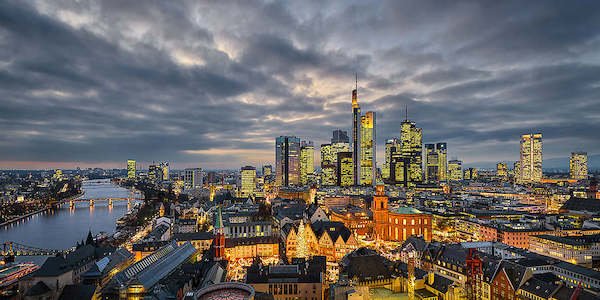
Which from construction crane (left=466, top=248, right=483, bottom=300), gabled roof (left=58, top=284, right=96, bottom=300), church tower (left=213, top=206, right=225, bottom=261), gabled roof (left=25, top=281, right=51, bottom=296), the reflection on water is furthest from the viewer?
the reflection on water

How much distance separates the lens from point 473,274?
38281 millimetres

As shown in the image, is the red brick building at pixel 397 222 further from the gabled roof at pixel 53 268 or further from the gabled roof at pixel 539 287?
the gabled roof at pixel 53 268

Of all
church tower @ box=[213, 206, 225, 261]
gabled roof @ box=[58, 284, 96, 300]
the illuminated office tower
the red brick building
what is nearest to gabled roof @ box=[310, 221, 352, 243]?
the red brick building

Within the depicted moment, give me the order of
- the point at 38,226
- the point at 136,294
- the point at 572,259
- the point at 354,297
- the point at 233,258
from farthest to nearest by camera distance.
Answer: the point at 38,226, the point at 233,258, the point at 572,259, the point at 136,294, the point at 354,297

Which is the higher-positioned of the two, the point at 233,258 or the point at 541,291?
the point at 541,291

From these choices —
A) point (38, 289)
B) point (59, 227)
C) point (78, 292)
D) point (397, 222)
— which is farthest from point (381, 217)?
point (59, 227)

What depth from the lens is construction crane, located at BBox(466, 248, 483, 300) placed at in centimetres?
3697

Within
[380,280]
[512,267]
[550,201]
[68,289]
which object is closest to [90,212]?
[68,289]

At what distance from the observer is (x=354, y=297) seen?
31484 mm

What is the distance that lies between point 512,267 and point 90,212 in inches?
5512

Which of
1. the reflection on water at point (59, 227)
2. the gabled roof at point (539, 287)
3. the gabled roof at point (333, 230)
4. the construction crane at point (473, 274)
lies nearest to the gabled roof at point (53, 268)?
the gabled roof at point (333, 230)

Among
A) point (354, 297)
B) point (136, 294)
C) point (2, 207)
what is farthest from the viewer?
point (2, 207)

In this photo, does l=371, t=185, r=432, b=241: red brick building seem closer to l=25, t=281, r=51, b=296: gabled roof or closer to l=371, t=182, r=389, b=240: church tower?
l=371, t=182, r=389, b=240: church tower

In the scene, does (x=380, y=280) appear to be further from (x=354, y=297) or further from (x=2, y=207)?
(x=2, y=207)
